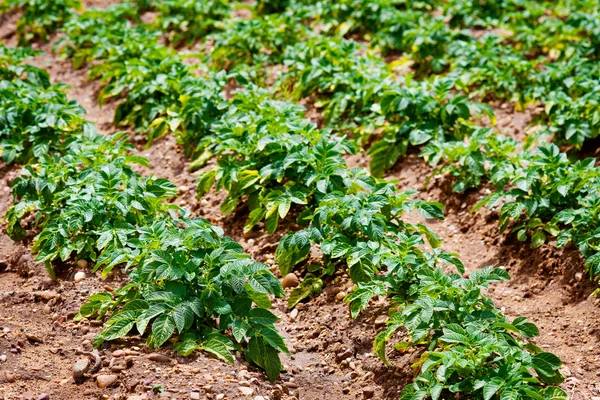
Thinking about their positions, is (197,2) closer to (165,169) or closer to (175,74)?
(175,74)

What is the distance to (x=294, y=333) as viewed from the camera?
445 cm

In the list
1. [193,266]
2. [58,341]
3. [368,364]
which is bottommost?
[368,364]

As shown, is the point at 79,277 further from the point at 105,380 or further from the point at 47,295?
the point at 105,380

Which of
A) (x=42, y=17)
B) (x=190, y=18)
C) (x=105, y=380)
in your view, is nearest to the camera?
(x=105, y=380)

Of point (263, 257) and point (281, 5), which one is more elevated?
point (281, 5)

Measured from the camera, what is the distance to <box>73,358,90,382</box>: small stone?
11.9 feet

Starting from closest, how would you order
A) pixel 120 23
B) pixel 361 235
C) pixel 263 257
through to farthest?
1. pixel 361 235
2. pixel 263 257
3. pixel 120 23

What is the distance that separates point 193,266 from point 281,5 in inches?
223

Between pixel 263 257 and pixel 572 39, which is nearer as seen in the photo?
pixel 263 257

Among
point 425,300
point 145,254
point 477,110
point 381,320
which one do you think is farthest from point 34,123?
point 425,300

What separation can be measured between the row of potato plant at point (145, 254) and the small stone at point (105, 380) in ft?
0.72

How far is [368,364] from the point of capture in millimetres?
4082

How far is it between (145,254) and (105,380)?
2.33 feet

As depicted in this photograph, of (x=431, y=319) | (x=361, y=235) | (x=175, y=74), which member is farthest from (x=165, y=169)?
(x=431, y=319)
